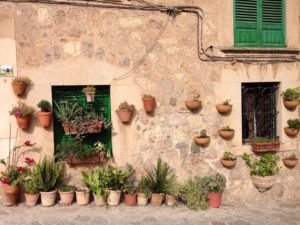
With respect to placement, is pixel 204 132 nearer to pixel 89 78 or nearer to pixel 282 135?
pixel 282 135

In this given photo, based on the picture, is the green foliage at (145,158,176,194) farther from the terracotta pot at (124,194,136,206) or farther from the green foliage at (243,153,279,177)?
the green foliage at (243,153,279,177)

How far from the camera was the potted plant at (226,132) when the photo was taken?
24.8 ft

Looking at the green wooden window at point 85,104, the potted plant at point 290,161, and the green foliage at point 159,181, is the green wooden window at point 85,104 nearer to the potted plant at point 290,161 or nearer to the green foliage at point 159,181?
the green foliage at point 159,181

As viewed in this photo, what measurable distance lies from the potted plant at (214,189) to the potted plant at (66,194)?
2497mm

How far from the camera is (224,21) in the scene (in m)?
7.61

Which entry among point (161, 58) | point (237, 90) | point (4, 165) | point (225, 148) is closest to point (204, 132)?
point (225, 148)

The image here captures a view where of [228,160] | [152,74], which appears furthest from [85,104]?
[228,160]

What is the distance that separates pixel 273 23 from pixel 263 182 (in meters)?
3.27

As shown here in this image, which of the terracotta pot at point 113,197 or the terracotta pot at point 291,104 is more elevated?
the terracotta pot at point 291,104

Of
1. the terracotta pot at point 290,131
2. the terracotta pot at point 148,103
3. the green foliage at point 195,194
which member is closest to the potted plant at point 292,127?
the terracotta pot at point 290,131

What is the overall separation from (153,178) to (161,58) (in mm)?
2244

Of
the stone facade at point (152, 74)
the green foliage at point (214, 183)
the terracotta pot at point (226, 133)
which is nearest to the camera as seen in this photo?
the stone facade at point (152, 74)

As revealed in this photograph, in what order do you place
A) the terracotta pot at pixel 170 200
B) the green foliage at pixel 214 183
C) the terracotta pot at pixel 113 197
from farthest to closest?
1. the green foliage at pixel 214 183
2. the terracotta pot at pixel 170 200
3. the terracotta pot at pixel 113 197

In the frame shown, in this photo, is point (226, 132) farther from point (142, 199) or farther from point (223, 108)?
point (142, 199)
